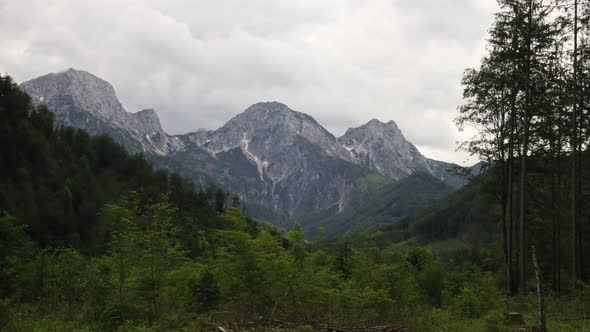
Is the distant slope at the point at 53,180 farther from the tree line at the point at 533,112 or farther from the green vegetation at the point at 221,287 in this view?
the tree line at the point at 533,112

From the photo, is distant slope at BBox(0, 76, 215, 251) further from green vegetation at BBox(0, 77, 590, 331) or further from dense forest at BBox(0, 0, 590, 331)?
dense forest at BBox(0, 0, 590, 331)

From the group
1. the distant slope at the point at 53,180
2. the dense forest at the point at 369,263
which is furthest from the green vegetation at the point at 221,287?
the distant slope at the point at 53,180

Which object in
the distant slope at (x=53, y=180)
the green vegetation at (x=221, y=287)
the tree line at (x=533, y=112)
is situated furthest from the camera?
the distant slope at (x=53, y=180)

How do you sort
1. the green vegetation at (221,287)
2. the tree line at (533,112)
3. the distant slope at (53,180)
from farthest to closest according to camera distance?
the distant slope at (53,180) → the tree line at (533,112) → the green vegetation at (221,287)

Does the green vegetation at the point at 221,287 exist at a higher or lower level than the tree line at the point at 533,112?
lower

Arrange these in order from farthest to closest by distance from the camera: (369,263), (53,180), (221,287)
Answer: (53,180)
(369,263)
(221,287)

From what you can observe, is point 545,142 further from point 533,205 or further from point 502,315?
point 502,315

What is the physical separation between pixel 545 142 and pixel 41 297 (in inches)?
1082

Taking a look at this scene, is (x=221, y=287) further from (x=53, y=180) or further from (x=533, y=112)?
(x=53, y=180)

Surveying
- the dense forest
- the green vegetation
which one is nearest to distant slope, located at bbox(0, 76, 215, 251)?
the green vegetation

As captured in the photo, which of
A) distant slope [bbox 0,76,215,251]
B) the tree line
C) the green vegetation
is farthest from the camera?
distant slope [bbox 0,76,215,251]

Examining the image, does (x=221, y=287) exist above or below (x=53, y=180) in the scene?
below

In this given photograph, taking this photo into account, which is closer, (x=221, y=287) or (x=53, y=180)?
(x=221, y=287)

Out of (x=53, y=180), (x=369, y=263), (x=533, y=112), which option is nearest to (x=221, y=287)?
(x=369, y=263)
